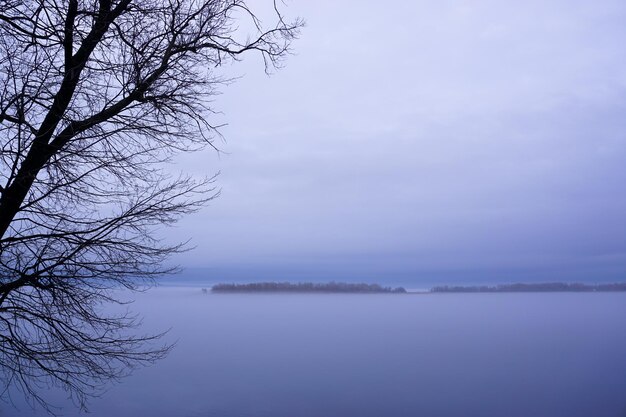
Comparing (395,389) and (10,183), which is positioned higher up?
(10,183)

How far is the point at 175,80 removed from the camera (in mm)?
5227

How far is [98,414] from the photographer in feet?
56.6

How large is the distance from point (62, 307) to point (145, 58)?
2.59 meters

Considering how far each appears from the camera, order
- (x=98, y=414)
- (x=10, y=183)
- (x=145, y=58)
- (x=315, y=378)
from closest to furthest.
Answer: (x=10, y=183) → (x=145, y=58) → (x=98, y=414) → (x=315, y=378)

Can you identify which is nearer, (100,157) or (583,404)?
(100,157)

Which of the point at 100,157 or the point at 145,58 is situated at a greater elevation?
the point at 145,58

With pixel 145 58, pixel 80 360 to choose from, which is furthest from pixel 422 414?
pixel 145 58

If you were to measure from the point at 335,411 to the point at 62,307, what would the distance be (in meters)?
14.2

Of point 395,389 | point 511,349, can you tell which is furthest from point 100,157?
point 511,349

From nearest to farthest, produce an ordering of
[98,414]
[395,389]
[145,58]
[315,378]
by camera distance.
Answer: [145,58] < [98,414] < [395,389] < [315,378]

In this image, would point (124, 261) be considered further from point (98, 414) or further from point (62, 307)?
point (98, 414)

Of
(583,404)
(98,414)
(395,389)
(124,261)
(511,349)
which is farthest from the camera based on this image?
(511,349)

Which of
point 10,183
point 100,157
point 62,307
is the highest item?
point 100,157

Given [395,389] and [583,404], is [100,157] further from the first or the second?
[583,404]
